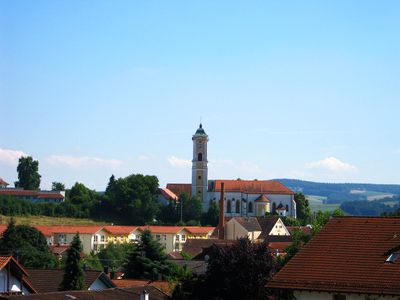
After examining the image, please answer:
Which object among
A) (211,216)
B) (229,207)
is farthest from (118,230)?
(229,207)

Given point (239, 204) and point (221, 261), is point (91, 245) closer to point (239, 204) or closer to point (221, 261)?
point (239, 204)

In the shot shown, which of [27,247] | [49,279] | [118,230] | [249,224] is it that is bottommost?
[49,279]

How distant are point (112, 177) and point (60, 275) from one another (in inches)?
5185

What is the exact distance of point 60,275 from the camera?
143ft

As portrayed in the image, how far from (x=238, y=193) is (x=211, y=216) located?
18367mm

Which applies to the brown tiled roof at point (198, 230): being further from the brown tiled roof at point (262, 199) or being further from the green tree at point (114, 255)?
the brown tiled roof at point (262, 199)

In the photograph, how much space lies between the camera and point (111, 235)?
128m

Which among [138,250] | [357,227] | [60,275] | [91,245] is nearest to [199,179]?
[91,245]

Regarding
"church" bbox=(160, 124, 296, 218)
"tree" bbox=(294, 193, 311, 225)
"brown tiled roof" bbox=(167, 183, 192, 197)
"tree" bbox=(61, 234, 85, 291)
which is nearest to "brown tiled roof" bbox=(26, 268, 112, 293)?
"tree" bbox=(61, 234, 85, 291)

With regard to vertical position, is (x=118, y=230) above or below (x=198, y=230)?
below

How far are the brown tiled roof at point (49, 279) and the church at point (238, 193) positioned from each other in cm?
12748

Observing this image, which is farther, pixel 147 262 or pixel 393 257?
pixel 147 262

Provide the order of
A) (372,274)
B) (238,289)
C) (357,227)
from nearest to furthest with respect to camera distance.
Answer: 1. (372,274)
2. (357,227)
3. (238,289)

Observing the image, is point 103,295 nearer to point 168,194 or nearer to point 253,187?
point 168,194
